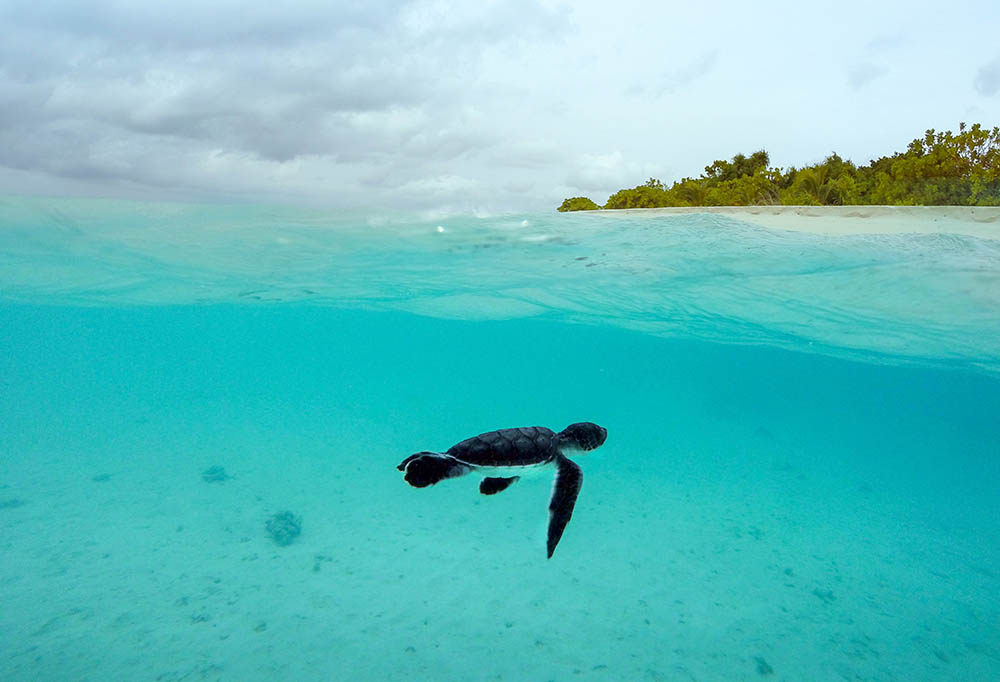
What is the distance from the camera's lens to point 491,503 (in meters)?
11.2

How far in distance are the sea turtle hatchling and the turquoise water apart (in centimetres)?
261

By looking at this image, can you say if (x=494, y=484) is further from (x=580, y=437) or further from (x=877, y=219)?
(x=877, y=219)

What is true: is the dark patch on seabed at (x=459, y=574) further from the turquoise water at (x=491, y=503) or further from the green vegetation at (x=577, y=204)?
the green vegetation at (x=577, y=204)

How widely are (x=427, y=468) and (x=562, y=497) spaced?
4.22 feet

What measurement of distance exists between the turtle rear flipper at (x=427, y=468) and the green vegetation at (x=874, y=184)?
17.8 m

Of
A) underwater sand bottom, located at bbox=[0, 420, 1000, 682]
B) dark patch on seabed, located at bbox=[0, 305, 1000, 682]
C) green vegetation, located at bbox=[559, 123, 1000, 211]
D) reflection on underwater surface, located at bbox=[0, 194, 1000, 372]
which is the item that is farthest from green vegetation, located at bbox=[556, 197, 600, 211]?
underwater sand bottom, located at bbox=[0, 420, 1000, 682]

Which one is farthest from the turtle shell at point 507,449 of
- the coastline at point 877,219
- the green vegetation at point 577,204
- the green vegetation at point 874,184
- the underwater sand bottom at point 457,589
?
the green vegetation at point 577,204

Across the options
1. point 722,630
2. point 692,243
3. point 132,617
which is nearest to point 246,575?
point 132,617

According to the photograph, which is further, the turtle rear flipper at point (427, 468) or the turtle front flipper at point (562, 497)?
the turtle front flipper at point (562, 497)

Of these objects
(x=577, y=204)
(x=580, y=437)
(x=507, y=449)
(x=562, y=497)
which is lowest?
(x=562, y=497)

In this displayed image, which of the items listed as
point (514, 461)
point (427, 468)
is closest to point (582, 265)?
point (514, 461)

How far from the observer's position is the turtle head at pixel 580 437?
4.36m

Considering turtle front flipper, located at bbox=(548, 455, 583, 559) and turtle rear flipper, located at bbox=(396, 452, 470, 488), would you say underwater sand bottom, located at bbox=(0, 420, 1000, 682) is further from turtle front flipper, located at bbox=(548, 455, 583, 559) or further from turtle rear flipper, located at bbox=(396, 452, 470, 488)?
turtle rear flipper, located at bbox=(396, 452, 470, 488)

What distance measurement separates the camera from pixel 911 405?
115ft
